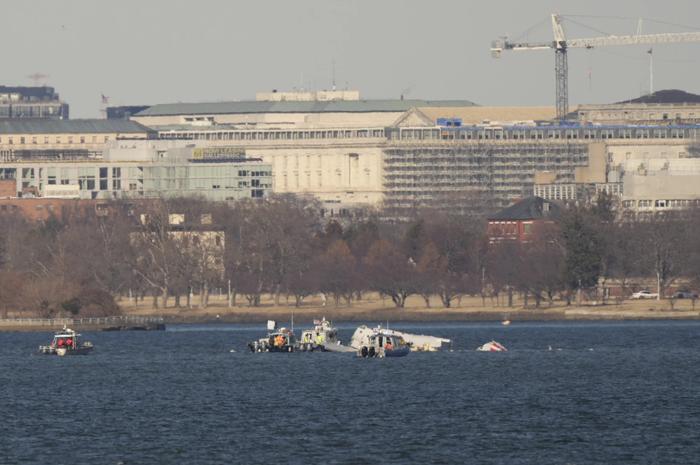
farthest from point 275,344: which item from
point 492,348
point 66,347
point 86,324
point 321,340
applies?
point 86,324

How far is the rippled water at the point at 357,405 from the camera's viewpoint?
94375mm

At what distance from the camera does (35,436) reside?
3937 inches

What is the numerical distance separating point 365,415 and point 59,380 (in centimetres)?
2725

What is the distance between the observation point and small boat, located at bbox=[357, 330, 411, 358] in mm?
147625

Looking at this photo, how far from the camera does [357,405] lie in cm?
11138

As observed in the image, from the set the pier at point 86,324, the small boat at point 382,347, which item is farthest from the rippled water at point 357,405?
the pier at point 86,324

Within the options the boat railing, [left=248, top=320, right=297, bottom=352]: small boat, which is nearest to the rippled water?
[left=248, top=320, right=297, bottom=352]: small boat

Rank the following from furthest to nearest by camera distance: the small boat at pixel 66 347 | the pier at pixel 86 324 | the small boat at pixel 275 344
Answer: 1. the pier at pixel 86 324
2. the small boat at pixel 275 344
3. the small boat at pixel 66 347

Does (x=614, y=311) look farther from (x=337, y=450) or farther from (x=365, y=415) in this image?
(x=337, y=450)

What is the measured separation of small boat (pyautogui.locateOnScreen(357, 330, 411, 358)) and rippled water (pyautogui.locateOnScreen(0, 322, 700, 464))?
1290mm

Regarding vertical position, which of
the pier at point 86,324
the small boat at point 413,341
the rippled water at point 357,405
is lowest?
the rippled water at point 357,405

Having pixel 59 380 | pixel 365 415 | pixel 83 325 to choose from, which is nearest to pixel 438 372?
pixel 59 380

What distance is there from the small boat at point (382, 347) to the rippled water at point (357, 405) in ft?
4.23

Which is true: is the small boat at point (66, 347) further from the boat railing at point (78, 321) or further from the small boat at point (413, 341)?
the boat railing at point (78, 321)
